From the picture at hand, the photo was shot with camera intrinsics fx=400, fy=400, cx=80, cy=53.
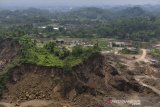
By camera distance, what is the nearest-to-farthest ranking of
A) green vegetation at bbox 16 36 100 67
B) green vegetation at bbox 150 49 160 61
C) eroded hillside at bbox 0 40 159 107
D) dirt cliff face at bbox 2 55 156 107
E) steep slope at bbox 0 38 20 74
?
eroded hillside at bbox 0 40 159 107 → dirt cliff face at bbox 2 55 156 107 → green vegetation at bbox 16 36 100 67 → steep slope at bbox 0 38 20 74 → green vegetation at bbox 150 49 160 61

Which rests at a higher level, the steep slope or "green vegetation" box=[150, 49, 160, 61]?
the steep slope

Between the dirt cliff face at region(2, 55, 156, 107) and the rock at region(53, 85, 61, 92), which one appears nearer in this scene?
the dirt cliff face at region(2, 55, 156, 107)

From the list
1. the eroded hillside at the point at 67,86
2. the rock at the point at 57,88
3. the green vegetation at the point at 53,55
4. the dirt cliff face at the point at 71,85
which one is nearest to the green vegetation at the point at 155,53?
the eroded hillside at the point at 67,86

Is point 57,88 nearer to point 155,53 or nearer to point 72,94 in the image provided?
point 72,94

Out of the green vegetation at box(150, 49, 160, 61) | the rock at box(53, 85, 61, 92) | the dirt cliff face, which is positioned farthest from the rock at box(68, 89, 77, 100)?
the green vegetation at box(150, 49, 160, 61)

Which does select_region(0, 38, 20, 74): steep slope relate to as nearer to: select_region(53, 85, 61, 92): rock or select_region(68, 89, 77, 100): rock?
select_region(53, 85, 61, 92): rock

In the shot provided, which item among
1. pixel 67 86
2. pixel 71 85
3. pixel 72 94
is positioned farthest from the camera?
pixel 71 85

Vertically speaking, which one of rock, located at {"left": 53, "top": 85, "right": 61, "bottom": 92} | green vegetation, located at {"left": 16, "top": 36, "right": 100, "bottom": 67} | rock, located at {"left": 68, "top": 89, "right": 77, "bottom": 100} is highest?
green vegetation, located at {"left": 16, "top": 36, "right": 100, "bottom": 67}

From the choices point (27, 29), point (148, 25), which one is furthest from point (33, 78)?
point (148, 25)

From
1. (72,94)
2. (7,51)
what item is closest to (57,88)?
(72,94)
